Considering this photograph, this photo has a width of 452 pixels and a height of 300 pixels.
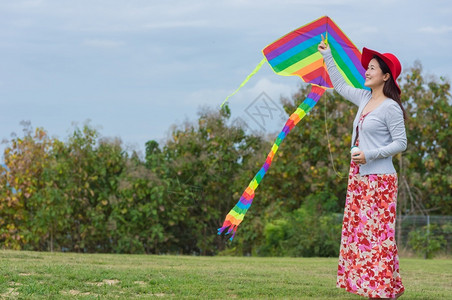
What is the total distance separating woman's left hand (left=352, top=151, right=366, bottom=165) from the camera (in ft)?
17.9

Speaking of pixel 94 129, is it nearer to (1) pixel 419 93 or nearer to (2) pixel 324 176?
(2) pixel 324 176

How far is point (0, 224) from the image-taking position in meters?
15.4

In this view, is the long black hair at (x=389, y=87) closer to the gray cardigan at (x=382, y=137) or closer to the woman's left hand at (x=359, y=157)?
the gray cardigan at (x=382, y=137)

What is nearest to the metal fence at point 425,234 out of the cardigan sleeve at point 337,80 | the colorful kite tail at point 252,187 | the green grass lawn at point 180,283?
the green grass lawn at point 180,283

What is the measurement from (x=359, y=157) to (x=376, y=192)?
1.12ft

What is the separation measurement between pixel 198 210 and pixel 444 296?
8990 mm

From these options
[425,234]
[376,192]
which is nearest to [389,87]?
[376,192]

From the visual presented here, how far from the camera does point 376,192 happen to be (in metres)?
5.48

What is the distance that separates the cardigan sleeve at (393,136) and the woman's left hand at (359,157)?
0.03m

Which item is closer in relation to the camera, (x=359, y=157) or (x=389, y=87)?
(x=359, y=157)

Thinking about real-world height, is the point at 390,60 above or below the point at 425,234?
above

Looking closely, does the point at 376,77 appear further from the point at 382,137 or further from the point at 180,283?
the point at 180,283

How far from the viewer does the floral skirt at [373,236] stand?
5.48m

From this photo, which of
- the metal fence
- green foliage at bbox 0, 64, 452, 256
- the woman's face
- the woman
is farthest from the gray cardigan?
the metal fence
